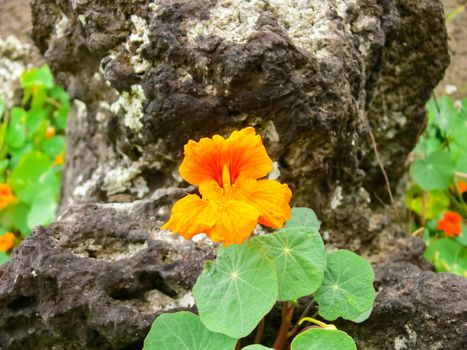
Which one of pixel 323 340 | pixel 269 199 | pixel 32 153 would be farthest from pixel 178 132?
pixel 32 153

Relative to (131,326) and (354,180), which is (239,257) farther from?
(354,180)

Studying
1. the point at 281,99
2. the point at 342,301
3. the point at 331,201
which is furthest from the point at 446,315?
the point at 281,99

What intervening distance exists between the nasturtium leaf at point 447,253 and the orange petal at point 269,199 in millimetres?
1103

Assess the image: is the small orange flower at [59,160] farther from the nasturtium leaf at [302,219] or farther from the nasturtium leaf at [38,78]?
the nasturtium leaf at [302,219]

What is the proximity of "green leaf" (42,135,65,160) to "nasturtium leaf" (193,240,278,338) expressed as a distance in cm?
172

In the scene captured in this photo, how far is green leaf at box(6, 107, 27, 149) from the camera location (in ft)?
8.51

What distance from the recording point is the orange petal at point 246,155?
102 cm

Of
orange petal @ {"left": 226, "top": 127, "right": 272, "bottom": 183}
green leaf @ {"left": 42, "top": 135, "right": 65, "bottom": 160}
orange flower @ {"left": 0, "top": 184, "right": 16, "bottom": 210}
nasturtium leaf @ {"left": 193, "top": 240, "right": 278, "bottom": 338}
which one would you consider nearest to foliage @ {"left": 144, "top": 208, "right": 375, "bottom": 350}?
nasturtium leaf @ {"left": 193, "top": 240, "right": 278, "bottom": 338}

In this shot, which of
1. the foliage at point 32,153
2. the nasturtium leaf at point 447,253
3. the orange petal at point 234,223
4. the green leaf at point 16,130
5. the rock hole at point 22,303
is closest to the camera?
the orange petal at point 234,223

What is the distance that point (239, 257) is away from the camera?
103 cm

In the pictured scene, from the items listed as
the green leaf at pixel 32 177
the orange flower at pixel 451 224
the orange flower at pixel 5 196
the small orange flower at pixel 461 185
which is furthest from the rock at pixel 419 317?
the orange flower at pixel 5 196

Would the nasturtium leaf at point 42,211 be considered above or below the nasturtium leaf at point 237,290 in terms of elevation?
below

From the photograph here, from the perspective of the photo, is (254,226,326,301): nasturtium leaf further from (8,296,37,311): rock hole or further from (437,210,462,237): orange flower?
(437,210,462,237): orange flower

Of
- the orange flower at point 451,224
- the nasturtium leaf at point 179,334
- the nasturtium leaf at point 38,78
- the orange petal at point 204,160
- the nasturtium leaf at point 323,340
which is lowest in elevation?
the orange flower at point 451,224
